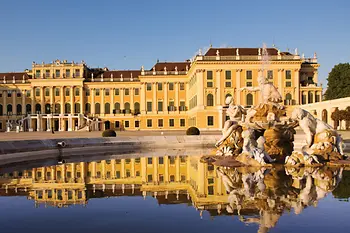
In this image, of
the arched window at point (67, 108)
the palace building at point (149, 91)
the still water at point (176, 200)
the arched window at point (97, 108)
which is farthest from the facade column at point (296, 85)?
A: the still water at point (176, 200)

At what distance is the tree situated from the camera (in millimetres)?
57562

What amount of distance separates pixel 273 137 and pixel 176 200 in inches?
281

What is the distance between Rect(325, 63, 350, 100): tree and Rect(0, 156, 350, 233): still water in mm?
49255

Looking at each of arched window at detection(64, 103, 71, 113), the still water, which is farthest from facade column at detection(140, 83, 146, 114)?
the still water

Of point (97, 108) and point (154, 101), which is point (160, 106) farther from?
point (97, 108)

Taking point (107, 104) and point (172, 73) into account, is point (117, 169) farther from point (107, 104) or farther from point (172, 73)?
point (107, 104)

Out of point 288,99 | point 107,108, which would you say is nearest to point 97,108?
point 107,108

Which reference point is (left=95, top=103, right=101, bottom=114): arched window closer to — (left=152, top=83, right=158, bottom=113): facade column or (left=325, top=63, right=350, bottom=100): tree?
(left=152, top=83, right=158, bottom=113): facade column

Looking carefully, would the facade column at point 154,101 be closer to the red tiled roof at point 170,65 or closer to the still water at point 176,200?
the red tiled roof at point 170,65

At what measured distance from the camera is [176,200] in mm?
8867

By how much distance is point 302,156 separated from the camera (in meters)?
13.3

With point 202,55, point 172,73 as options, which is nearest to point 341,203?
point 202,55

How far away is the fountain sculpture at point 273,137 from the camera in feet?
44.1

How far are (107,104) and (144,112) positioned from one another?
26.9ft
